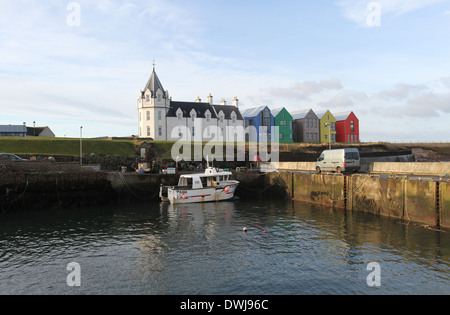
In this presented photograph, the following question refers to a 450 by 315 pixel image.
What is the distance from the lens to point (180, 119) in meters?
71.8

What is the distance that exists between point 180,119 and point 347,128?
42543 mm

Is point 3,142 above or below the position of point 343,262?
above

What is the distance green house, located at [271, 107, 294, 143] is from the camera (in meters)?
78.6

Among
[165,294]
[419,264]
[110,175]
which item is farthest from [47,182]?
[419,264]

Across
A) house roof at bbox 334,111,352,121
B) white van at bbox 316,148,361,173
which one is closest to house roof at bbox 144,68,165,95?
white van at bbox 316,148,361,173

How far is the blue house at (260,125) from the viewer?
77.3 meters

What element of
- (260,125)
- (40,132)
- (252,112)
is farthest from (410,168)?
(40,132)

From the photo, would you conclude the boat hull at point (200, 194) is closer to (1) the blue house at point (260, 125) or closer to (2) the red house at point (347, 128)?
(1) the blue house at point (260, 125)

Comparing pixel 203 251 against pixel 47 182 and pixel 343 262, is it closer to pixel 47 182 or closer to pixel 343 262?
pixel 343 262

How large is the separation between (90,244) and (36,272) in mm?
4549

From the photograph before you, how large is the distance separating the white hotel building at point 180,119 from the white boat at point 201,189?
109ft

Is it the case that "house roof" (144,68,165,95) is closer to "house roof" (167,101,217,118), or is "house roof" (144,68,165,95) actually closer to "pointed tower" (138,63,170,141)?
"pointed tower" (138,63,170,141)

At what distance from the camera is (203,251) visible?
58.9ft
